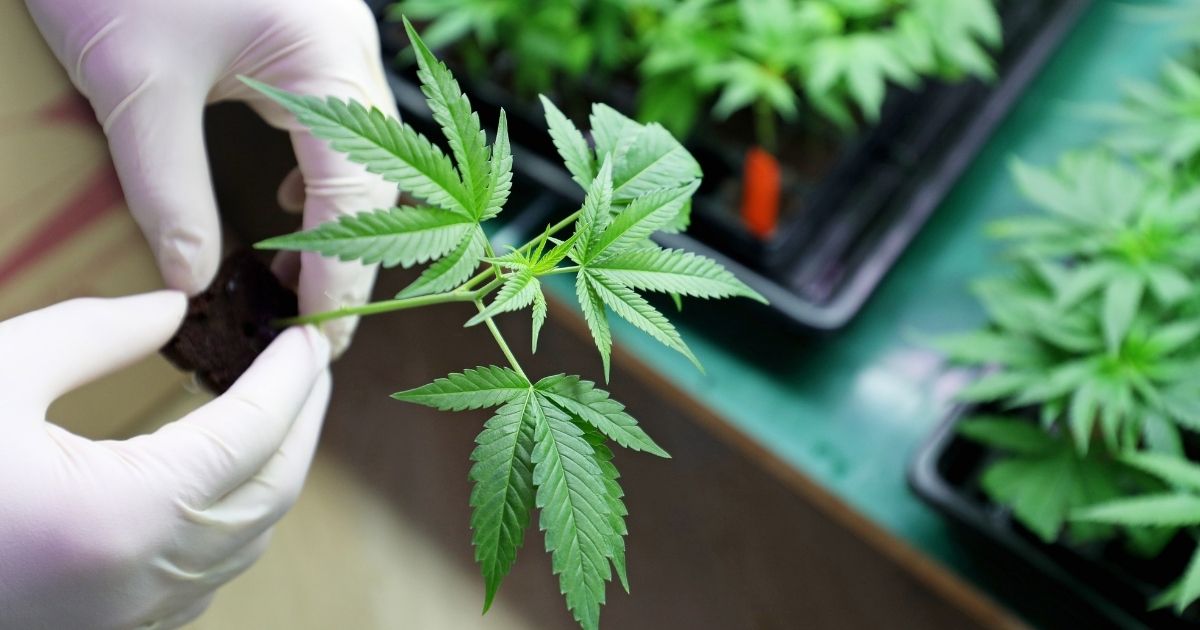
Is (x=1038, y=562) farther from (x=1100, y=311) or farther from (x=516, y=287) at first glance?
(x=516, y=287)

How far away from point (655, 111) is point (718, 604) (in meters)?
0.73

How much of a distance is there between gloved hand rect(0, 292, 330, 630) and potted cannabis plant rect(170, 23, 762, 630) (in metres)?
0.28

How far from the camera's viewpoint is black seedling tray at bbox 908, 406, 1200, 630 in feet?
3.31

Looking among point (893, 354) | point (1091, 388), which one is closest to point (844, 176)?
point (893, 354)

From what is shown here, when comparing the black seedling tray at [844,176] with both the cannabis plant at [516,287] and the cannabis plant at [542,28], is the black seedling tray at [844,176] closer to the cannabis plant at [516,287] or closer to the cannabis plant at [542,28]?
the cannabis plant at [542,28]

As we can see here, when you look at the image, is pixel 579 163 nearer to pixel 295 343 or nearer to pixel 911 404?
pixel 295 343

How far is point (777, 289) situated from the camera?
1237 millimetres

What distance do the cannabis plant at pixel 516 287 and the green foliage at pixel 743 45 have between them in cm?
67

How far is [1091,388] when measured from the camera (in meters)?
0.92

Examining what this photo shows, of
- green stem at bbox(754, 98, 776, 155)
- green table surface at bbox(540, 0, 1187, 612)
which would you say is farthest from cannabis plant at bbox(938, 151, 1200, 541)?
green stem at bbox(754, 98, 776, 155)

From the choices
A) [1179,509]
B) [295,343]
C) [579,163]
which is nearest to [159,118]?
[295,343]

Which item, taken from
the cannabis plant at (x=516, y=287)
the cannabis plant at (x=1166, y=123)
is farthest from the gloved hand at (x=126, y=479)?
the cannabis plant at (x=1166, y=123)

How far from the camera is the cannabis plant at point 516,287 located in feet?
1.79

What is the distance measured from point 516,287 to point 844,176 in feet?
2.94
